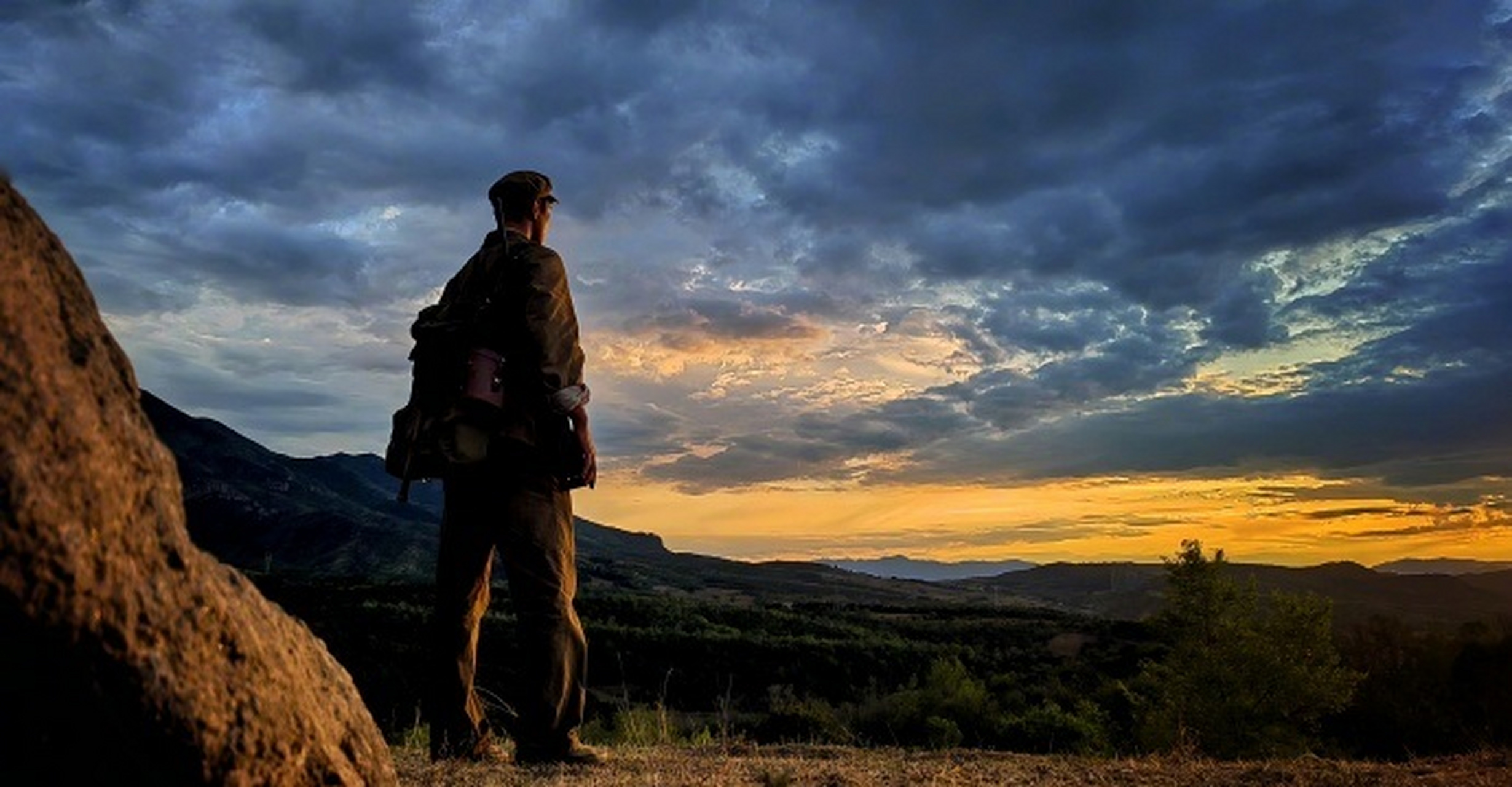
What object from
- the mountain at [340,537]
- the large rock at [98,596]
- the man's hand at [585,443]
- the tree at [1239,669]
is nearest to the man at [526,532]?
the man's hand at [585,443]

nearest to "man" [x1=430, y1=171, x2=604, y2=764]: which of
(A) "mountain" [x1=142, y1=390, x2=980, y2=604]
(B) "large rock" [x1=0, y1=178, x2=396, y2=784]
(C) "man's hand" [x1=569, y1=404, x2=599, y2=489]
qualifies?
(C) "man's hand" [x1=569, y1=404, x2=599, y2=489]

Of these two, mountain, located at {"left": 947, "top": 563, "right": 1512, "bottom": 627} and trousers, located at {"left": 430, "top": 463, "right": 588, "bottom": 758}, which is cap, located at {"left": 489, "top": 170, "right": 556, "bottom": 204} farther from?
mountain, located at {"left": 947, "top": 563, "right": 1512, "bottom": 627}

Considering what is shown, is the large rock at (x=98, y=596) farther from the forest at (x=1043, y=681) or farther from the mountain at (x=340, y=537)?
the mountain at (x=340, y=537)

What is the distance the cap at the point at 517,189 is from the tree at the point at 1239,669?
1242 centimetres

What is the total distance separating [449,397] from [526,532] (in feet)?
2.58

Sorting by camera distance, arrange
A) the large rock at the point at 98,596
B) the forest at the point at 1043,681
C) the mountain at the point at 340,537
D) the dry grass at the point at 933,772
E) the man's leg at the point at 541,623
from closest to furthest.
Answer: the large rock at the point at 98,596 < the dry grass at the point at 933,772 < the man's leg at the point at 541,623 < the forest at the point at 1043,681 < the mountain at the point at 340,537

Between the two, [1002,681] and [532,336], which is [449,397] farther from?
[1002,681]

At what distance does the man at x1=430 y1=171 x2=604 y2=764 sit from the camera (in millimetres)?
5227

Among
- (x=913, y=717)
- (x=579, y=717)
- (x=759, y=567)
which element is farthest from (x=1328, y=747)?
(x=759, y=567)

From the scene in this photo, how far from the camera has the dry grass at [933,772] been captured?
4.80 meters

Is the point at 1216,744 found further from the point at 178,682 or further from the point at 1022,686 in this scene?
the point at 178,682

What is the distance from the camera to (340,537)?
76.2 m

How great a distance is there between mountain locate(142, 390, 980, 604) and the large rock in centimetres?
4239

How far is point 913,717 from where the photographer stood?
1666 centimetres
